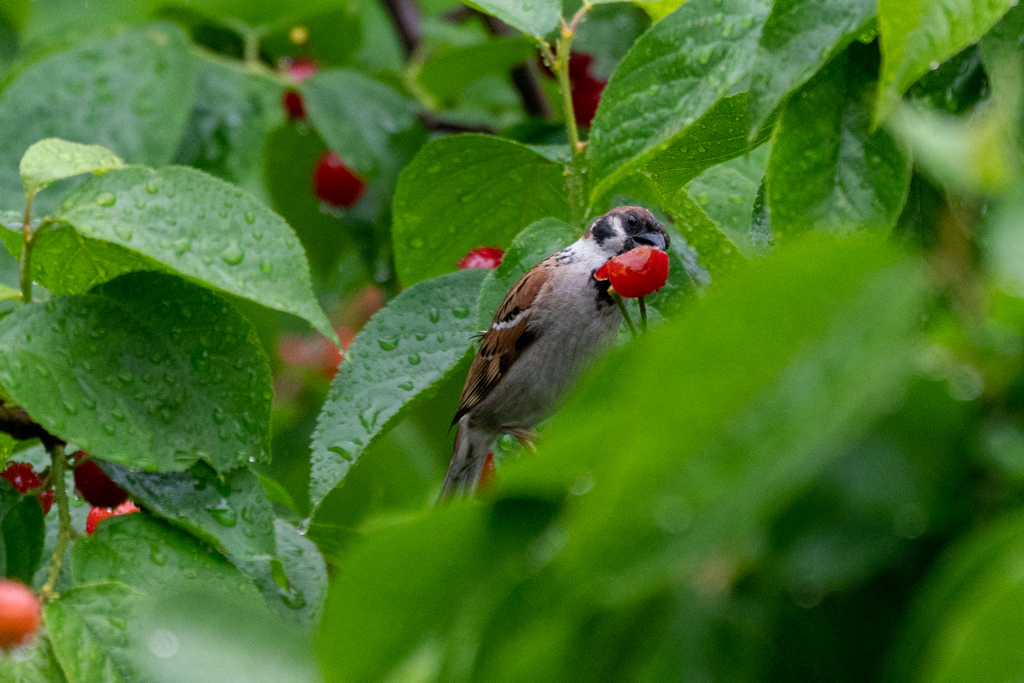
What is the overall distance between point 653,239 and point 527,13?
31cm

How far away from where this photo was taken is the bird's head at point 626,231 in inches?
49.5

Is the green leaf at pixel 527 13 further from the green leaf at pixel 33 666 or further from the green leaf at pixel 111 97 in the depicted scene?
the green leaf at pixel 111 97

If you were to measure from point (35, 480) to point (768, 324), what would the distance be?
106 cm

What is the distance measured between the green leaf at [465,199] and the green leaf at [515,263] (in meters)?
0.26

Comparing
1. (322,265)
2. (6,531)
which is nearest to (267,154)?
(322,265)

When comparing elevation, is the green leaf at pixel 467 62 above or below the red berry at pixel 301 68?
above

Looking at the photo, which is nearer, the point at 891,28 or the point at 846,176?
the point at 891,28

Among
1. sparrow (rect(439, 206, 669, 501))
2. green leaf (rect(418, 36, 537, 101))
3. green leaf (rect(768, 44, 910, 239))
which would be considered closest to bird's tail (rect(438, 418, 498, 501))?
sparrow (rect(439, 206, 669, 501))

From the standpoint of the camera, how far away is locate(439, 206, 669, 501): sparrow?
A: 4.75 ft

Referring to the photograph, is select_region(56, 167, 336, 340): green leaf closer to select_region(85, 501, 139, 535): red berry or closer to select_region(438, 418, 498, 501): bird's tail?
select_region(85, 501, 139, 535): red berry

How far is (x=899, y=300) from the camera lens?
387 mm

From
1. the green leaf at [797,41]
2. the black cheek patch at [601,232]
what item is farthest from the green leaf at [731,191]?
the green leaf at [797,41]

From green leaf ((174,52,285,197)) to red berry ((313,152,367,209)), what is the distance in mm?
155

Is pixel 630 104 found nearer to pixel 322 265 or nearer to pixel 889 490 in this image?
pixel 889 490
